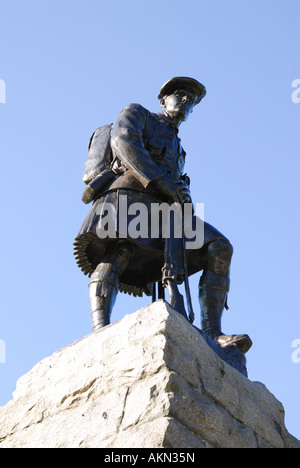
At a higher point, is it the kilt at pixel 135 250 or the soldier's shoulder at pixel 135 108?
the soldier's shoulder at pixel 135 108

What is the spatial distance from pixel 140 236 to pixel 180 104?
1530 millimetres

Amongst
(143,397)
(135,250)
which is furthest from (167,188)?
(143,397)

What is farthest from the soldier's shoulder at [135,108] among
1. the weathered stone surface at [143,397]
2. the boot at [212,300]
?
the weathered stone surface at [143,397]

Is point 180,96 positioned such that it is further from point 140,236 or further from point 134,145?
point 140,236

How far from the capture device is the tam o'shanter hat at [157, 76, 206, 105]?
7.39 meters

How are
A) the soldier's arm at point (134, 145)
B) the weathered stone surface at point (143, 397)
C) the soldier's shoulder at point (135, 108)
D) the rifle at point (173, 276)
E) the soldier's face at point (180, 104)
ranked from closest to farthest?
the weathered stone surface at point (143, 397)
the rifle at point (173, 276)
the soldier's arm at point (134, 145)
the soldier's shoulder at point (135, 108)
the soldier's face at point (180, 104)

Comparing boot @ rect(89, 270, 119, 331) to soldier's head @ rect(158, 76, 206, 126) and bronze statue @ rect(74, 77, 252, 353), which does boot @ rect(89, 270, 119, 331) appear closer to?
bronze statue @ rect(74, 77, 252, 353)

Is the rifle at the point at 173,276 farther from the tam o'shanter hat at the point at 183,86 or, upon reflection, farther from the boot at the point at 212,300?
the tam o'shanter hat at the point at 183,86

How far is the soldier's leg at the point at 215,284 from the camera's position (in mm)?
6512

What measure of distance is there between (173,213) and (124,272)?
2.07ft

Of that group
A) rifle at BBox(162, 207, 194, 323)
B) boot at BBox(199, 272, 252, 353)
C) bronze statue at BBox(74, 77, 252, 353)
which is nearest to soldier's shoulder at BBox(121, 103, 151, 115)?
bronze statue at BBox(74, 77, 252, 353)

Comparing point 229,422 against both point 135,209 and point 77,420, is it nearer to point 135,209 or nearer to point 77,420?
point 77,420

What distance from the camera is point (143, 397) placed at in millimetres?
4734
